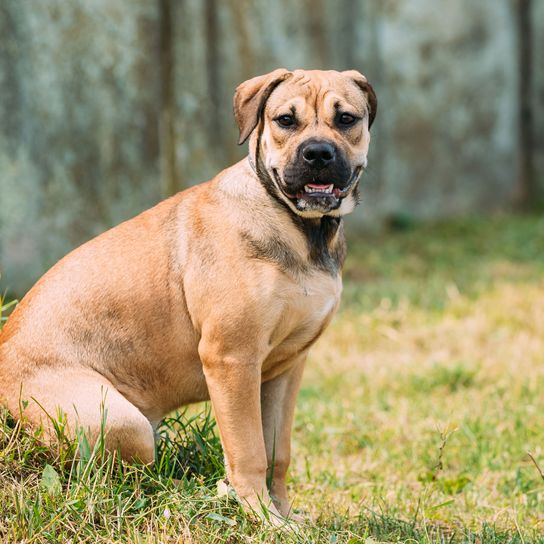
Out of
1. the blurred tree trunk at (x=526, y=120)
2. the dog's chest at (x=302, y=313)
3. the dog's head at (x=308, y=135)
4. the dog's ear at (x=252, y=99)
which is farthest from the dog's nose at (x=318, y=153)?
the blurred tree trunk at (x=526, y=120)

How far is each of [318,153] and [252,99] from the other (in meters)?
0.45

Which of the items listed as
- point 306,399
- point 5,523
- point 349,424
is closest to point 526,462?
point 349,424

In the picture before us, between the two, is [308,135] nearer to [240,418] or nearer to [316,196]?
[316,196]

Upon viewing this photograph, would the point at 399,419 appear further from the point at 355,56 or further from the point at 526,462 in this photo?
the point at 355,56

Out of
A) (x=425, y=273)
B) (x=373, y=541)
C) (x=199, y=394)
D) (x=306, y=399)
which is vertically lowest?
(x=425, y=273)

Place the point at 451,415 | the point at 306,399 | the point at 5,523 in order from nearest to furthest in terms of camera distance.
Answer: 1. the point at 5,523
2. the point at 451,415
3. the point at 306,399

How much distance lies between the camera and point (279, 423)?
4.08 meters

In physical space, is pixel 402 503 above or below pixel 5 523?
below

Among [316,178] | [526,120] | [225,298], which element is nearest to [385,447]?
[225,298]

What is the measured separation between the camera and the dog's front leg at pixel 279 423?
401 cm

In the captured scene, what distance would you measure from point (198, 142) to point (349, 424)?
4.21m

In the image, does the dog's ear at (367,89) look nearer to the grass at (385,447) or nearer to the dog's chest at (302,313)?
the dog's chest at (302,313)

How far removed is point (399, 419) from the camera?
550cm

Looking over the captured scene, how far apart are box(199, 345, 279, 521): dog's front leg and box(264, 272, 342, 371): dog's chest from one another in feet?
0.61
